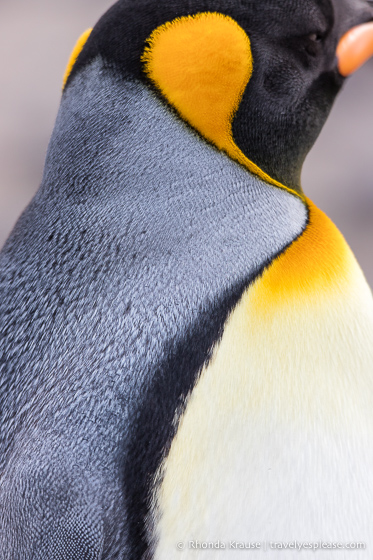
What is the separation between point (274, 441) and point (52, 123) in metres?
1.83

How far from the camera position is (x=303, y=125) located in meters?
0.67

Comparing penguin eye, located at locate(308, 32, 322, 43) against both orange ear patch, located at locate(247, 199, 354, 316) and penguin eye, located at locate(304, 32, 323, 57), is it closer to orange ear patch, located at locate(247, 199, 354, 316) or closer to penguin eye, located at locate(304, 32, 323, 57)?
penguin eye, located at locate(304, 32, 323, 57)

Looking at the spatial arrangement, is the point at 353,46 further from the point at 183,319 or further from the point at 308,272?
the point at 183,319

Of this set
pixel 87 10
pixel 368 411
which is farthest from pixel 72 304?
pixel 87 10

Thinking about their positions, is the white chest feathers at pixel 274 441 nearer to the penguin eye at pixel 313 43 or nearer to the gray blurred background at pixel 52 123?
the penguin eye at pixel 313 43

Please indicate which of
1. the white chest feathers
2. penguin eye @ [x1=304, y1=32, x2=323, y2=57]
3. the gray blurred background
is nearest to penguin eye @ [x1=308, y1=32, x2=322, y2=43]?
penguin eye @ [x1=304, y1=32, x2=323, y2=57]

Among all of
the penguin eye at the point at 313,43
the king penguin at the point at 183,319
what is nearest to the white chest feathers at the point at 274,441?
the king penguin at the point at 183,319

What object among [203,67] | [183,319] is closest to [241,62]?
[203,67]

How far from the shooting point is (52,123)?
2.08 meters

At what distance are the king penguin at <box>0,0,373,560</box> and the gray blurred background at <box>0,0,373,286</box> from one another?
1423 mm

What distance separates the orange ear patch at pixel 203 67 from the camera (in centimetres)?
57

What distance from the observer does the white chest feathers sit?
0.49 metres

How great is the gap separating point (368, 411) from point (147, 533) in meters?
0.24

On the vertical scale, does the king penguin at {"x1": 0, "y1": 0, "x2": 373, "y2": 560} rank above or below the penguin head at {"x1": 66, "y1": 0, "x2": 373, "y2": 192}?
below
